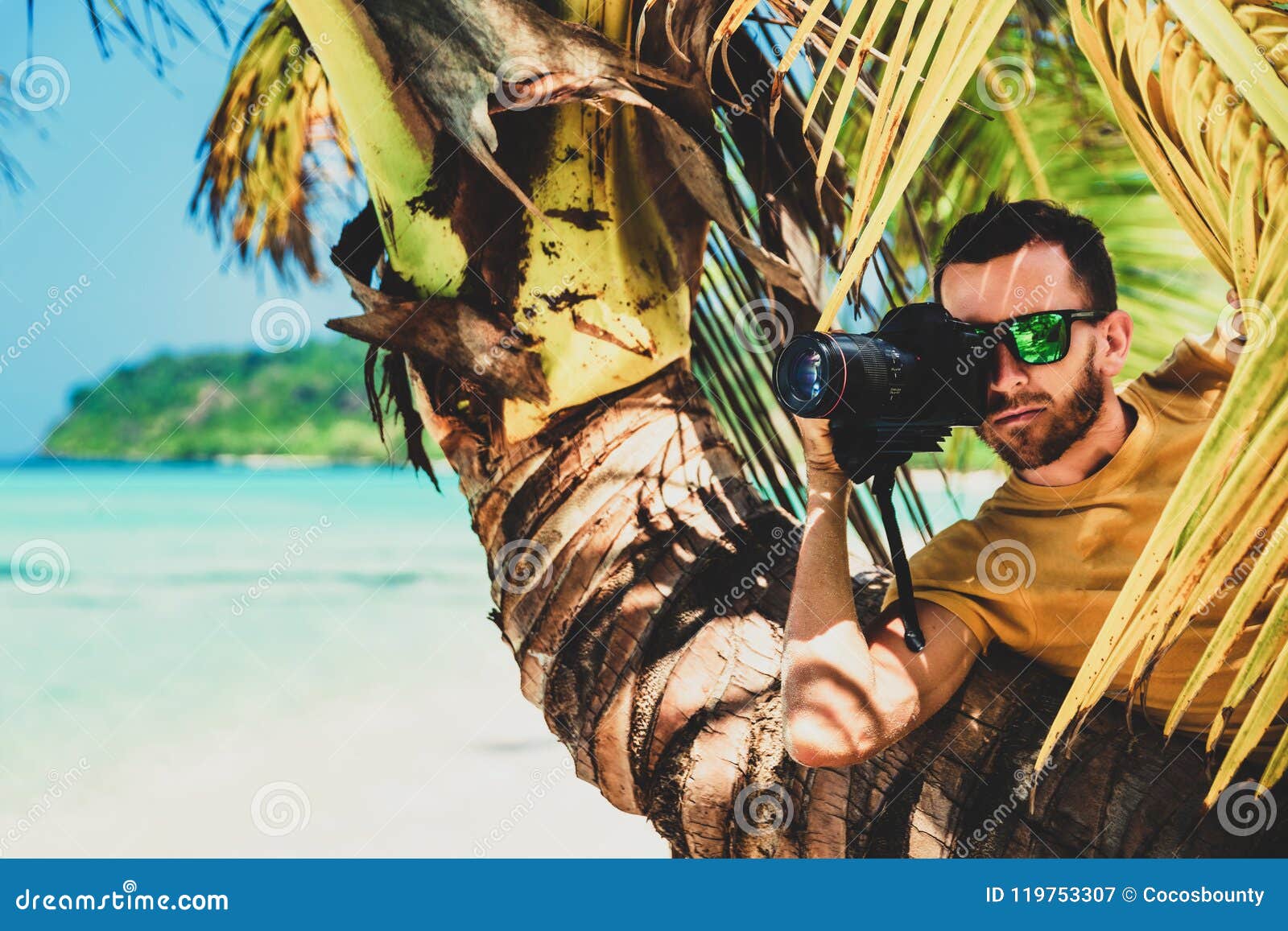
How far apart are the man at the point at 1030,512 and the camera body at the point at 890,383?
0.05 m

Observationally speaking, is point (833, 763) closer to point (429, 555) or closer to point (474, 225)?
point (474, 225)

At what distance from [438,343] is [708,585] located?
0.47 metres

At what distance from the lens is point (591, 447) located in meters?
1.51

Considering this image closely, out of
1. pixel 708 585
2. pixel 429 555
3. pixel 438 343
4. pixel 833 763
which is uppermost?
pixel 438 343

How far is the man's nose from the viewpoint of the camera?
145 centimetres

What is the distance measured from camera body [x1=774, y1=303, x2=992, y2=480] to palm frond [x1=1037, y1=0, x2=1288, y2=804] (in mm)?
390

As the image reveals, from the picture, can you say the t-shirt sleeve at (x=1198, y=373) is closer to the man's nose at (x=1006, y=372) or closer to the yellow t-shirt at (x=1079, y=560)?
the yellow t-shirt at (x=1079, y=560)

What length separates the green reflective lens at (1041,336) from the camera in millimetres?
1423

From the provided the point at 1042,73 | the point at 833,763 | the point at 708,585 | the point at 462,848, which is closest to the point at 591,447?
the point at 708,585
